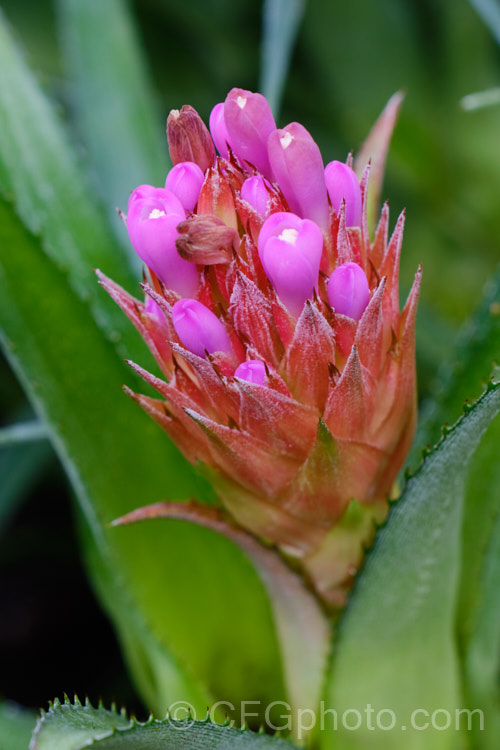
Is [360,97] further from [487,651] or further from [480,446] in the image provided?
[487,651]

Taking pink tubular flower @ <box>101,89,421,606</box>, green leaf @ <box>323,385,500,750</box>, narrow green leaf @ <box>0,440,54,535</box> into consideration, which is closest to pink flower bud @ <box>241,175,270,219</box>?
pink tubular flower @ <box>101,89,421,606</box>

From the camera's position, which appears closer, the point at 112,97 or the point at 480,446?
the point at 480,446

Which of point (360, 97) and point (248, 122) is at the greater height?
point (360, 97)

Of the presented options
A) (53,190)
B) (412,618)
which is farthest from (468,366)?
(53,190)

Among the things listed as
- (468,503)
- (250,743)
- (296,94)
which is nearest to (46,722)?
(250,743)

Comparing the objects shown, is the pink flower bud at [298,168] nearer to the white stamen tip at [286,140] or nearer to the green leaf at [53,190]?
the white stamen tip at [286,140]

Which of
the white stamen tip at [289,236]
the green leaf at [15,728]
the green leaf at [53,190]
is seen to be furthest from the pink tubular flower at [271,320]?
the green leaf at [15,728]

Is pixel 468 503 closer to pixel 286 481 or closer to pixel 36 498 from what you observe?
pixel 286 481
